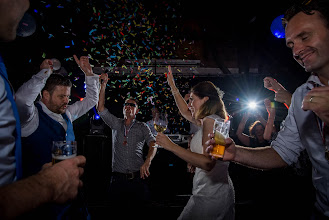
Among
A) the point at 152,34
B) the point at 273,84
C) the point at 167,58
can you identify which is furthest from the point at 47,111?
the point at 167,58

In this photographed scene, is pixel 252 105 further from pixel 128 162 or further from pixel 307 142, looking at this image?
pixel 307 142

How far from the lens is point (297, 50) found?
1501 millimetres

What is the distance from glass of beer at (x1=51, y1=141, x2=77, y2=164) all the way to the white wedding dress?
1351mm

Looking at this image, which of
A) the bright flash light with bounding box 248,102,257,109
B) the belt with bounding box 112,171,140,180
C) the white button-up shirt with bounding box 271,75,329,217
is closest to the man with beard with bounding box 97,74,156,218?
the belt with bounding box 112,171,140,180

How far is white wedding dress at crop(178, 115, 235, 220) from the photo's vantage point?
6.30 ft

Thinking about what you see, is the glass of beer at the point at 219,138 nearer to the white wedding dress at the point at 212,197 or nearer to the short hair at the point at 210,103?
the white wedding dress at the point at 212,197

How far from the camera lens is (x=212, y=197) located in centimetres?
196

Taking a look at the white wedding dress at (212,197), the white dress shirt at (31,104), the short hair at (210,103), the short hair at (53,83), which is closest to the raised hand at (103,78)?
the short hair at (53,83)

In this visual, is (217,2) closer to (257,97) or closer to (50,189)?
(257,97)

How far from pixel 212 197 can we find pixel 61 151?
1517mm

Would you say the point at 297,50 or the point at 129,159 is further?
the point at 129,159

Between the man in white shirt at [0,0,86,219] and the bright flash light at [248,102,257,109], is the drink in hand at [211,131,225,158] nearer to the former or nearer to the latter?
A: the man in white shirt at [0,0,86,219]

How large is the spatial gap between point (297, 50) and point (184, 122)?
6.63 m

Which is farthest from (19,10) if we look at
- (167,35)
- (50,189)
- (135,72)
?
(135,72)
